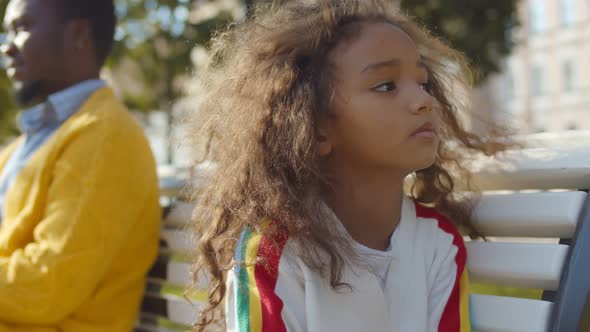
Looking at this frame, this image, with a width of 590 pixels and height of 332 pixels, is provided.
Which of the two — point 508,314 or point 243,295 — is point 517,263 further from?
point 243,295

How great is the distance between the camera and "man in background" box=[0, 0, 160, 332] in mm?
2135

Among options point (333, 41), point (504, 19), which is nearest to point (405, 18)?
point (333, 41)

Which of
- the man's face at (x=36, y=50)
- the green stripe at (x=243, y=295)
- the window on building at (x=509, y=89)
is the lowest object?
the green stripe at (x=243, y=295)

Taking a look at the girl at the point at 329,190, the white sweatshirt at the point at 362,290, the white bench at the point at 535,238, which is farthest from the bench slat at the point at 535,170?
the white sweatshirt at the point at 362,290

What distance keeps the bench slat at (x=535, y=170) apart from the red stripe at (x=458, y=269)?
170mm

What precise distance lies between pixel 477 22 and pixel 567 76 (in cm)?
3391

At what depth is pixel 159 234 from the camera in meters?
2.60

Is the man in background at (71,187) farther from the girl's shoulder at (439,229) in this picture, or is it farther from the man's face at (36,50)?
the girl's shoulder at (439,229)

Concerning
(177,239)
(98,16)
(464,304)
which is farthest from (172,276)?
(464,304)

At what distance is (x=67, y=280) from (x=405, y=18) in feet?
3.80

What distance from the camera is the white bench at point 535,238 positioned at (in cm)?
163

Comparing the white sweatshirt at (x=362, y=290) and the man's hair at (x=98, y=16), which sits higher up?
the man's hair at (x=98, y=16)

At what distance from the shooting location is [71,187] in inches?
88.0

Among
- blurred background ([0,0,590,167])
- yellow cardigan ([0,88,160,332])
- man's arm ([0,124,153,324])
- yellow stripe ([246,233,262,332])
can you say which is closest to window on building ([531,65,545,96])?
blurred background ([0,0,590,167])
